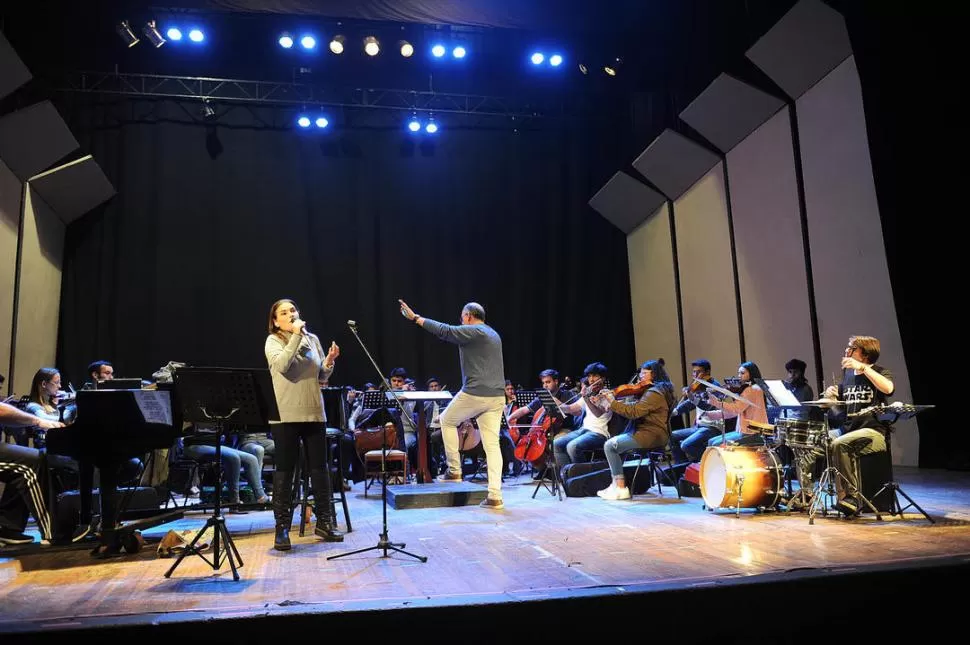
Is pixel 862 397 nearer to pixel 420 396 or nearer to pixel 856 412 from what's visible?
pixel 856 412

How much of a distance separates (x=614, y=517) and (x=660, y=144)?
6.76 meters

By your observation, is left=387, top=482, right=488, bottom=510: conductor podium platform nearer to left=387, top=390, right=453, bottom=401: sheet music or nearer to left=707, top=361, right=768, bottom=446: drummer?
left=387, top=390, right=453, bottom=401: sheet music

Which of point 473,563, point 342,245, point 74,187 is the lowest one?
point 473,563

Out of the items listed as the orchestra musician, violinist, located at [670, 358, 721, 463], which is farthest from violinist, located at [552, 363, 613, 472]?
the orchestra musician

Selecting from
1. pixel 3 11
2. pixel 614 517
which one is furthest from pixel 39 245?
pixel 614 517

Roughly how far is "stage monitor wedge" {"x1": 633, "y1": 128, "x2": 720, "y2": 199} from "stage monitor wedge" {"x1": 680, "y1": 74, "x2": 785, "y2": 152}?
36cm

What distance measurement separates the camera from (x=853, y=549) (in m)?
4.01

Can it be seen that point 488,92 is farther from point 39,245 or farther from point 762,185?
point 39,245

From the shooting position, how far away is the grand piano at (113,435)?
4348 millimetres

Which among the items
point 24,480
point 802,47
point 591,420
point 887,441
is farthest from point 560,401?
point 24,480

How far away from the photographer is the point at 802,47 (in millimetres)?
8070

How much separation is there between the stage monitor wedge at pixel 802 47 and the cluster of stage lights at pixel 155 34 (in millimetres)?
7416

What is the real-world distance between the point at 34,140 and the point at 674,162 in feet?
28.2

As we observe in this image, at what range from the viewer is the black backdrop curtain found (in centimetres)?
1126
